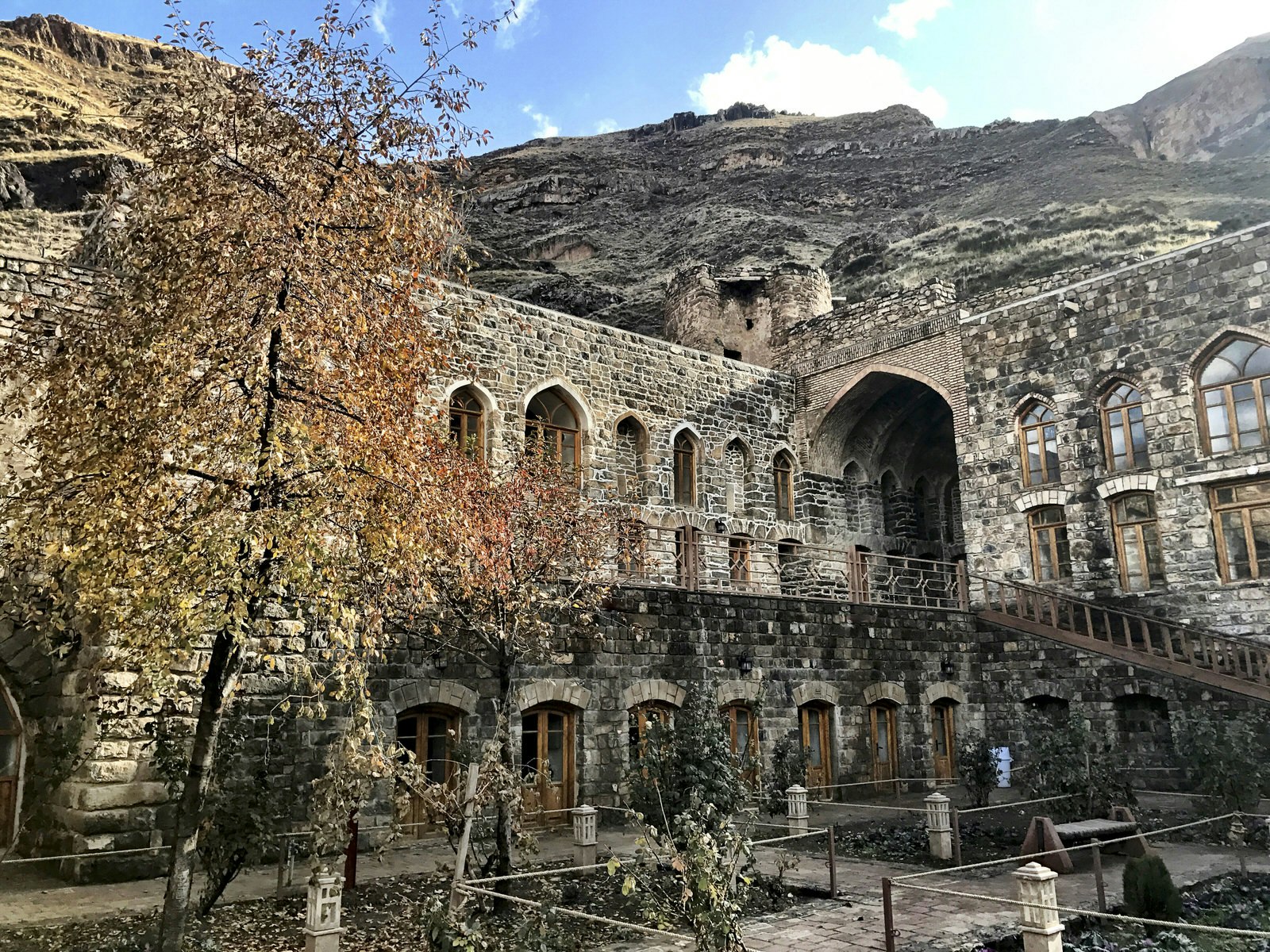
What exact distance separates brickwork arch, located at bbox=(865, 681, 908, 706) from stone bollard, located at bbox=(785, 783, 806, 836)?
407 cm

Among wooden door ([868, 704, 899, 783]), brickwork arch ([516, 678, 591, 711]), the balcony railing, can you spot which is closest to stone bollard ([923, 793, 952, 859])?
brickwork arch ([516, 678, 591, 711])

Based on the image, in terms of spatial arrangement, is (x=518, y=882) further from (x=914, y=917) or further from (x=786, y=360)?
(x=786, y=360)

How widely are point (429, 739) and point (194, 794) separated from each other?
5.03 meters

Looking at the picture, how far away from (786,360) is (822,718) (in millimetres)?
10908

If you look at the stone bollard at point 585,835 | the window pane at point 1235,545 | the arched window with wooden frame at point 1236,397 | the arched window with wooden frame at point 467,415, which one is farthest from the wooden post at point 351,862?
the arched window with wooden frame at point 1236,397

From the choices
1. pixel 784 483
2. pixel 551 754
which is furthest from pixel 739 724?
pixel 784 483

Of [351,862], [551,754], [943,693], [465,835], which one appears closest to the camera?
[465,835]

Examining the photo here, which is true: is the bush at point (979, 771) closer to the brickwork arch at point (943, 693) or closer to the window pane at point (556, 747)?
the brickwork arch at point (943, 693)

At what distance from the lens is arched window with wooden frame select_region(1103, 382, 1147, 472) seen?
1641 cm

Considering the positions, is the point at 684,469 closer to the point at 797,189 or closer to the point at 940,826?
the point at 940,826

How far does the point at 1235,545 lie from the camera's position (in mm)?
15109

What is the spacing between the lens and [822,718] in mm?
14117

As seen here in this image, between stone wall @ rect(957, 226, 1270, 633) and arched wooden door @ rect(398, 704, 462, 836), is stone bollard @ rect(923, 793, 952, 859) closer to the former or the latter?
arched wooden door @ rect(398, 704, 462, 836)

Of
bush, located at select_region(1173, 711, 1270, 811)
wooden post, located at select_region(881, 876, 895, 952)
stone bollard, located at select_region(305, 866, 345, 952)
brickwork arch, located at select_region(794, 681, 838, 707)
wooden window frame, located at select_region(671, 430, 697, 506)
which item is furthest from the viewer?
wooden window frame, located at select_region(671, 430, 697, 506)
